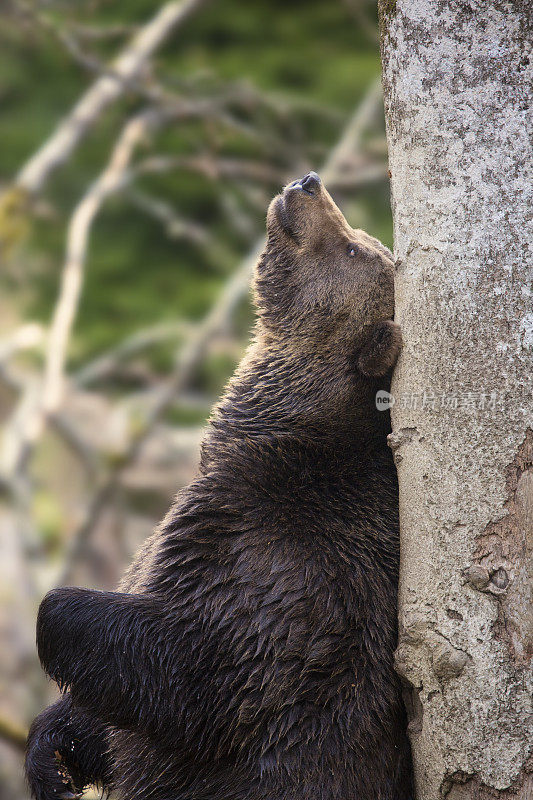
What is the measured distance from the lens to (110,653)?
3506 millimetres

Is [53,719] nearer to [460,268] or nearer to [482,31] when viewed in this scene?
[460,268]

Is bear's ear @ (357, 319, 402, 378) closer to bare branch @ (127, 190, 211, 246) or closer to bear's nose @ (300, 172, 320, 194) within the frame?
bear's nose @ (300, 172, 320, 194)

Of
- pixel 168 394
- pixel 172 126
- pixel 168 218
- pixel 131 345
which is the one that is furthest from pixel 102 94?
pixel 168 394

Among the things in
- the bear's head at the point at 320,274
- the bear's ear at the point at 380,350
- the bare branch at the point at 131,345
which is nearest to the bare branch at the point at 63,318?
the bare branch at the point at 131,345

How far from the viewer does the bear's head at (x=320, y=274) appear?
3686 mm

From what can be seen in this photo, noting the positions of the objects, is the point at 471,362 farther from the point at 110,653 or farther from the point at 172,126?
the point at 172,126

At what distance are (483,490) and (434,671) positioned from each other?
57 centimetres

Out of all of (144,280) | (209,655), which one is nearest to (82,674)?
(209,655)

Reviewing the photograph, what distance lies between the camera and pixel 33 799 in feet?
14.6

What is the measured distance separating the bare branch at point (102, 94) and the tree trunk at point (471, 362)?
234 inches

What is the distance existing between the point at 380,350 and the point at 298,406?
56 centimetres

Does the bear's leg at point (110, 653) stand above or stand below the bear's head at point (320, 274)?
below

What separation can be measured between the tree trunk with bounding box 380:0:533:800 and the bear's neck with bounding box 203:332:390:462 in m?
0.77

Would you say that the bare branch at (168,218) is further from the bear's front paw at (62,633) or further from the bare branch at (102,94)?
the bear's front paw at (62,633)
